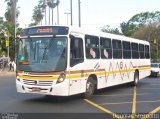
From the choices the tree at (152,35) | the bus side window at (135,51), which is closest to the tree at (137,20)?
the tree at (152,35)

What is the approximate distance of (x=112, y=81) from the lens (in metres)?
17.9

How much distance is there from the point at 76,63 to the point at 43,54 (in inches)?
53.3

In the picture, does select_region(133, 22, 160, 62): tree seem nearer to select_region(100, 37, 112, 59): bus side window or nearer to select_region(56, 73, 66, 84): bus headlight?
select_region(100, 37, 112, 59): bus side window

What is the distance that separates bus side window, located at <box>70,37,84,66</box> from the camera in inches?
543

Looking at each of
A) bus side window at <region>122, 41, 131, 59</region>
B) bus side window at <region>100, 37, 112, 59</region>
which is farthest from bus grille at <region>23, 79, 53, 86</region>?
bus side window at <region>122, 41, 131, 59</region>

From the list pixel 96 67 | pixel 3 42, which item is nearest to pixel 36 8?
pixel 3 42

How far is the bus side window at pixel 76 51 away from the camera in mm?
13797

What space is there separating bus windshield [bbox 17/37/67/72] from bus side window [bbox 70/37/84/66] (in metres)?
0.36

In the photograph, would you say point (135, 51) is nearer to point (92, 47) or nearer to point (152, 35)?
point (92, 47)

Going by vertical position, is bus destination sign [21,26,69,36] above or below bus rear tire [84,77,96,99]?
above

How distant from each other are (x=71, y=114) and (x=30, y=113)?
1.21m

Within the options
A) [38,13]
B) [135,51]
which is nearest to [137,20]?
[38,13]

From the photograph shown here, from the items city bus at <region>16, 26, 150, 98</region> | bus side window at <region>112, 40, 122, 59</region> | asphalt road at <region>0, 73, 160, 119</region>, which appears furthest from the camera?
bus side window at <region>112, 40, 122, 59</region>

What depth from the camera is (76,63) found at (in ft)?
46.3
